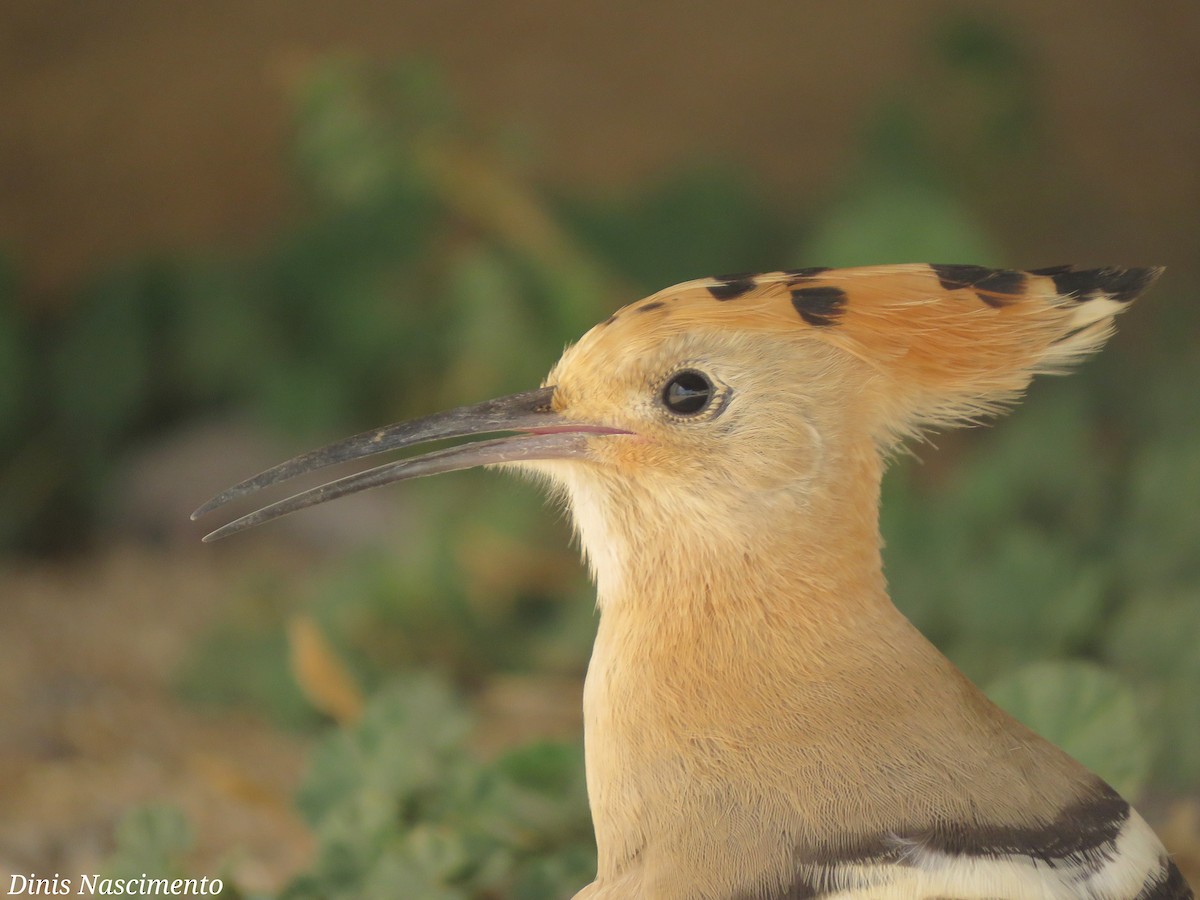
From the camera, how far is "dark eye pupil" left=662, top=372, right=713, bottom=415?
1.20 meters

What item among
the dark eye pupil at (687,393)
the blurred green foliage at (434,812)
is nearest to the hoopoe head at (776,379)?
the dark eye pupil at (687,393)

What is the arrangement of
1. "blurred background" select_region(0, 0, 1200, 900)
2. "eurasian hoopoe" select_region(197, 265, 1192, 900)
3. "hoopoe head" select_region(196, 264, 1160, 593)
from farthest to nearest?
"blurred background" select_region(0, 0, 1200, 900)
"hoopoe head" select_region(196, 264, 1160, 593)
"eurasian hoopoe" select_region(197, 265, 1192, 900)

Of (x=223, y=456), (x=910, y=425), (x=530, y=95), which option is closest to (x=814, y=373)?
(x=910, y=425)

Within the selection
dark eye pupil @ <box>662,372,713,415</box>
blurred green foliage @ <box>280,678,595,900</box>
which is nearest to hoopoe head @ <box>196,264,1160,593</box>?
dark eye pupil @ <box>662,372,713,415</box>

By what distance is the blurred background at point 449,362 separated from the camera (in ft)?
6.10

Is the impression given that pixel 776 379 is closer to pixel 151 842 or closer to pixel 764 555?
pixel 764 555

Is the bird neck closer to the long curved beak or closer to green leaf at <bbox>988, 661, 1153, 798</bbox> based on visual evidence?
the long curved beak

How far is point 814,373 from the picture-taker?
47.2 inches

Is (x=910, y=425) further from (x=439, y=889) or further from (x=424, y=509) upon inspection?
(x=424, y=509)

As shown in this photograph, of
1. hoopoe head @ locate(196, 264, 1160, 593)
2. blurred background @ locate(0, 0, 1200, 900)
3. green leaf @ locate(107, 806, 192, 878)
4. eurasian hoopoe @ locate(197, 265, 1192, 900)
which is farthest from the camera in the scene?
blurred background @ locate(0, 0, 1200, 900)

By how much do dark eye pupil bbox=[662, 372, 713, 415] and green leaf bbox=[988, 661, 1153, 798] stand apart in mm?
614

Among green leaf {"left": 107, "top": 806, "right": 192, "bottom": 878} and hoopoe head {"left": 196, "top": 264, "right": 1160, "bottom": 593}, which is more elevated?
hoopoe head {"left": 196, "top": 264, "right": 1160, "bottom": 593}

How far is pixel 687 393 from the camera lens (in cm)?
120

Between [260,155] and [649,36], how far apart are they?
4.26ft
